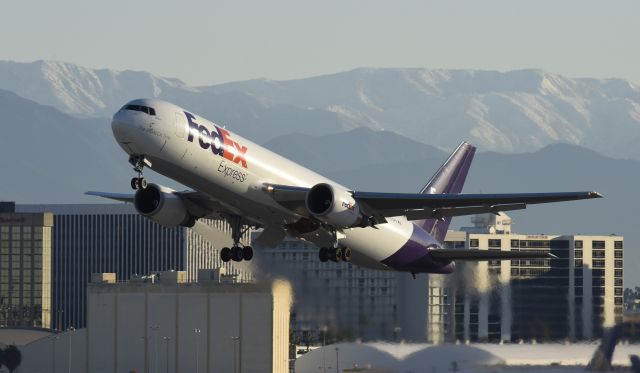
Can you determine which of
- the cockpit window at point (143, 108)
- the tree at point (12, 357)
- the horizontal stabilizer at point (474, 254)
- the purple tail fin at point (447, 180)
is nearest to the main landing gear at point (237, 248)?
the cockpit window at point (143, 108)

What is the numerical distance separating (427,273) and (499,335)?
4.72 meters

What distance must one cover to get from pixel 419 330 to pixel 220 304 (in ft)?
143

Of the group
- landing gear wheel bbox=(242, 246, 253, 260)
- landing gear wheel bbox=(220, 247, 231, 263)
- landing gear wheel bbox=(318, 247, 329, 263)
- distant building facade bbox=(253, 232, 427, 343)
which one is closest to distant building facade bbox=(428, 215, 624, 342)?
distant building facade bbox=(253, 232, 427, 343)

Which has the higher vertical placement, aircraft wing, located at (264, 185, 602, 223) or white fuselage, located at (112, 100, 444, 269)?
white fuselage, located at (112, 100, 444, 269)

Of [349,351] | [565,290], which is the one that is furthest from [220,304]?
[565,290]

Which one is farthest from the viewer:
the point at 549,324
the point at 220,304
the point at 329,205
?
the point at 220,304

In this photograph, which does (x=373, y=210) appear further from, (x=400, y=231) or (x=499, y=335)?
(x=499, y=335)

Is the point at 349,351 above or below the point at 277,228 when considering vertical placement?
below

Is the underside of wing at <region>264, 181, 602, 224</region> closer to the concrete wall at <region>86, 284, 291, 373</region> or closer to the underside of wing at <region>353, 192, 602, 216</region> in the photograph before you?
the underside of wing at <region>353, 192, 602, 216</region>

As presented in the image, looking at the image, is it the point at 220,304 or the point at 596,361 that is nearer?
the point at 596,361

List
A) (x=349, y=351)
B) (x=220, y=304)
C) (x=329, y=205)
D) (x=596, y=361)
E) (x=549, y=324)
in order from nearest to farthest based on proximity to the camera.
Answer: (x=329, y=205) < (x=596, y=361) < (x=549, y=324) < (x=349, y=351) < (x=220, y=304)

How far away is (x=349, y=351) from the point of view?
8375 cm

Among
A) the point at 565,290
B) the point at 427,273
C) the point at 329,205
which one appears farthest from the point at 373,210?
the point at 565,290

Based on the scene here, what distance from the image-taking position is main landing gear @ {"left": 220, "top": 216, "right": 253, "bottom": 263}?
69.2m
